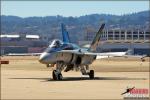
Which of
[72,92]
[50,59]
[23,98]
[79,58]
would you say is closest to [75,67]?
[79,58]

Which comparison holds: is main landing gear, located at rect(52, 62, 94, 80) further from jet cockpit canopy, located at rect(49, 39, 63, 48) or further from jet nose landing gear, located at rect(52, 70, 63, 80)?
jet cockpit canopy, located at rect(49, 39, 63, 48)

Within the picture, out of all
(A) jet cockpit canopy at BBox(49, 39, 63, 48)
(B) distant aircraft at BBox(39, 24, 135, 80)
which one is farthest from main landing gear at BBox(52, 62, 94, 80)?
(A) jet cockpit canopy at BBox(49, 39, 63, 48)

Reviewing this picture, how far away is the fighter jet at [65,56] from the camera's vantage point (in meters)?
39.7

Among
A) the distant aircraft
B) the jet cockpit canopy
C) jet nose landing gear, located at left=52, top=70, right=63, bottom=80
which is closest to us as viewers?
jet nose landing gear, located at left=52, top=70, right=63, bottom=80

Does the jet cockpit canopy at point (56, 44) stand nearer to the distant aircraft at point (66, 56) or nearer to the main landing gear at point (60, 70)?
the distant aircraft at point (66, 56)

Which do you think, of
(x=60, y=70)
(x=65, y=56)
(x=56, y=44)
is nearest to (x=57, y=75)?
(x=60, y=70)

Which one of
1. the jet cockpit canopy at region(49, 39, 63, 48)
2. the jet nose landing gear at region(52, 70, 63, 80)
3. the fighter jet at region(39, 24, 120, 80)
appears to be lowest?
the jet nose landing gear at region(52, 70, 63, 80)

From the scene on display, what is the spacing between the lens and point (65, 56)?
1615 inches

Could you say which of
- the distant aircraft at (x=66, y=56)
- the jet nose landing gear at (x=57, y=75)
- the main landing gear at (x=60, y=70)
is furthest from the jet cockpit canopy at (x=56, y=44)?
the jet nose landing gear at (x=57, y=75)

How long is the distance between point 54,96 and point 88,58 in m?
18.4

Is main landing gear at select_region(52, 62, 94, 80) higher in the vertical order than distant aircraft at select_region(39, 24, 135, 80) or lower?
lower

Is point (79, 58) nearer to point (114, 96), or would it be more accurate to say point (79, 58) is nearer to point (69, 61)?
point (69, 61)

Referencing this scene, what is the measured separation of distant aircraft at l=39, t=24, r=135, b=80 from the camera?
130 ft

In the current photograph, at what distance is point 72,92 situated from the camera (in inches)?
1074
